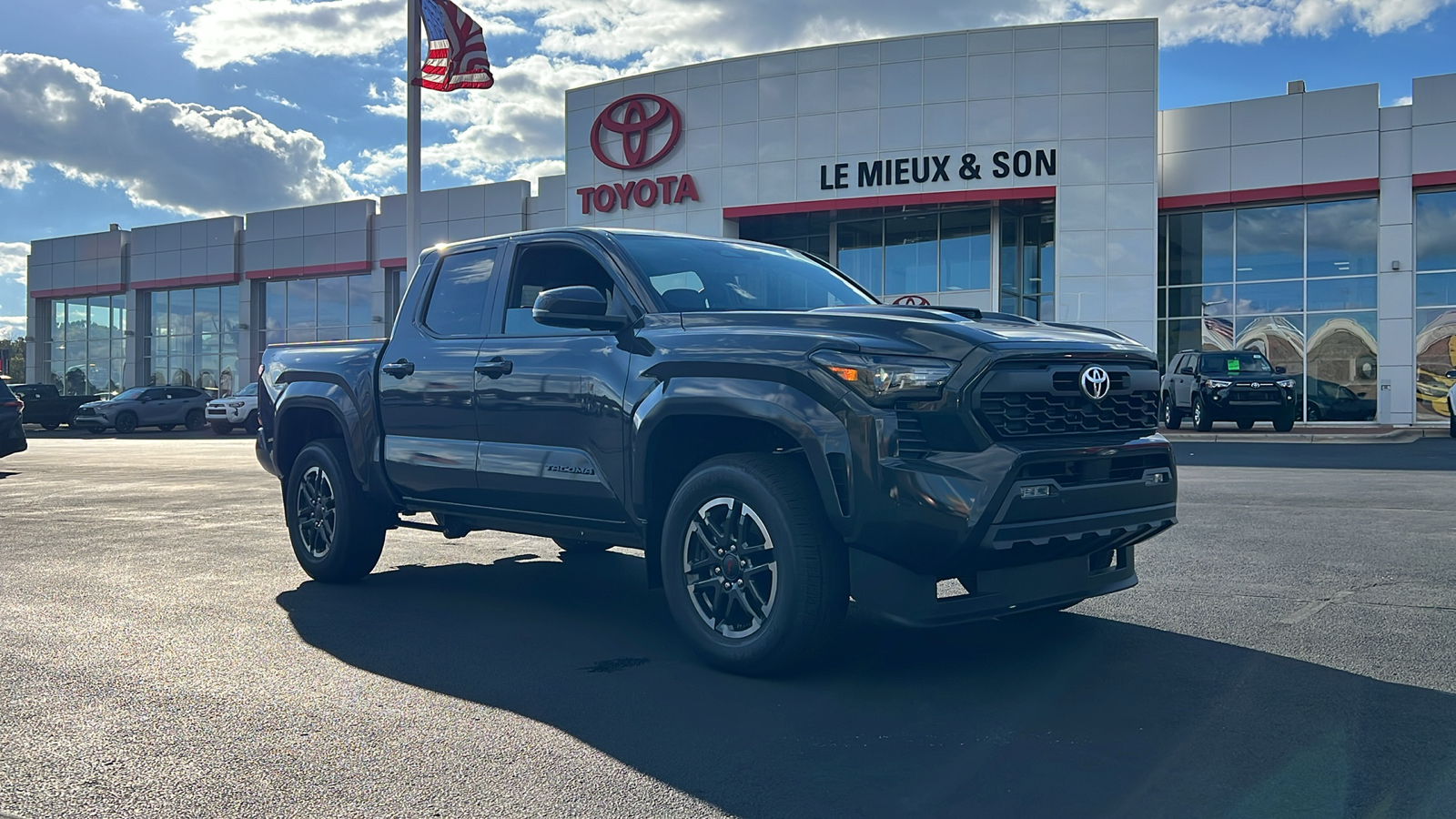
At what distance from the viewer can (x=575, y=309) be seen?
516 centimetres

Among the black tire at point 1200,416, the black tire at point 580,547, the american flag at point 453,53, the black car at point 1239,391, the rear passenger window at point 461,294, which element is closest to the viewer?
the rear passenger window at point 461,294

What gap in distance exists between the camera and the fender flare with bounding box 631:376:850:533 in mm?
4457

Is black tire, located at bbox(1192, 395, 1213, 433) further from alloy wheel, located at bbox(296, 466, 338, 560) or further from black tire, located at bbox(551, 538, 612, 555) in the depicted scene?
alloy wheel, located at bbox(296, 466, 338, 560)

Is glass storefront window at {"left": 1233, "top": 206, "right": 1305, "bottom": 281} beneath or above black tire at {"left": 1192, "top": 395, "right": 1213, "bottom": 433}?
above

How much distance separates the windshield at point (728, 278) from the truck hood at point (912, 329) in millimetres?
344

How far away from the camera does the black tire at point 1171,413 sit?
26.2 meters

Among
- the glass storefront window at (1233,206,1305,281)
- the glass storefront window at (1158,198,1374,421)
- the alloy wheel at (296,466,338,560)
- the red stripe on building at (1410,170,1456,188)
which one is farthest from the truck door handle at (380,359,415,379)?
the red stripe on building at (1410,170,1456,188)

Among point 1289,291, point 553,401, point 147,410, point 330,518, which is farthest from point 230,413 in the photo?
point 553,401

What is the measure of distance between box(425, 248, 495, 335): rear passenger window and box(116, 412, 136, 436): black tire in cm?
3321

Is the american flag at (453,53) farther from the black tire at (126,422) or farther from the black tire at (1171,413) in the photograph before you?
the black tire at (126,422)

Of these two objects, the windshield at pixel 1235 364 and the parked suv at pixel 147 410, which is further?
the parked suv at pixel 147 410

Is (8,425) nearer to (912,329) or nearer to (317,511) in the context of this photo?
(317,511)

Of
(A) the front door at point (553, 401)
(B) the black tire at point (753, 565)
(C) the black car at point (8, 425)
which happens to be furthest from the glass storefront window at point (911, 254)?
(B) the black tire at point (753, 565)

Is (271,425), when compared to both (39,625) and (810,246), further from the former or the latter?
(810,246)
